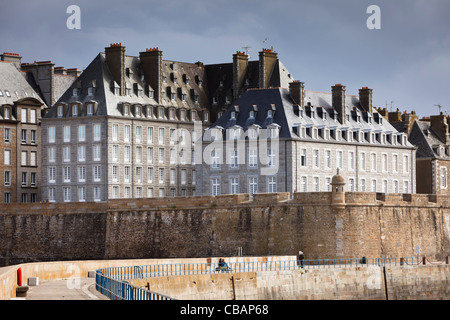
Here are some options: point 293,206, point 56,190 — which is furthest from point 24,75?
point 293,206

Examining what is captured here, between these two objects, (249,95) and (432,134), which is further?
(432,134)

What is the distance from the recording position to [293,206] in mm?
71125

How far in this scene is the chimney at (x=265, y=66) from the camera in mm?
93938

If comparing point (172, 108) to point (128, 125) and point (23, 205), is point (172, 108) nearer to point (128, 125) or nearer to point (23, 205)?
point (128, 125)

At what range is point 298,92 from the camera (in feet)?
285

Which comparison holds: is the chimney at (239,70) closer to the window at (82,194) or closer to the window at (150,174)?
the window at (150,174)

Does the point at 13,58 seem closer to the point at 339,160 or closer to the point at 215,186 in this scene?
the point at 215,186

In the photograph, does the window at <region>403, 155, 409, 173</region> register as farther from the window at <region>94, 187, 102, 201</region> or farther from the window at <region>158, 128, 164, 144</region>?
the window at <region>94, 187, 102, 201</region>

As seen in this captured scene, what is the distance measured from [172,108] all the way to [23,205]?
1740 centimetres

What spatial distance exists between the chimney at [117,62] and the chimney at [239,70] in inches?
367

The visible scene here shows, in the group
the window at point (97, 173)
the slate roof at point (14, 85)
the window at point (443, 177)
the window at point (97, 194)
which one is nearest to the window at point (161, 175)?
the window at point (97, 173)
